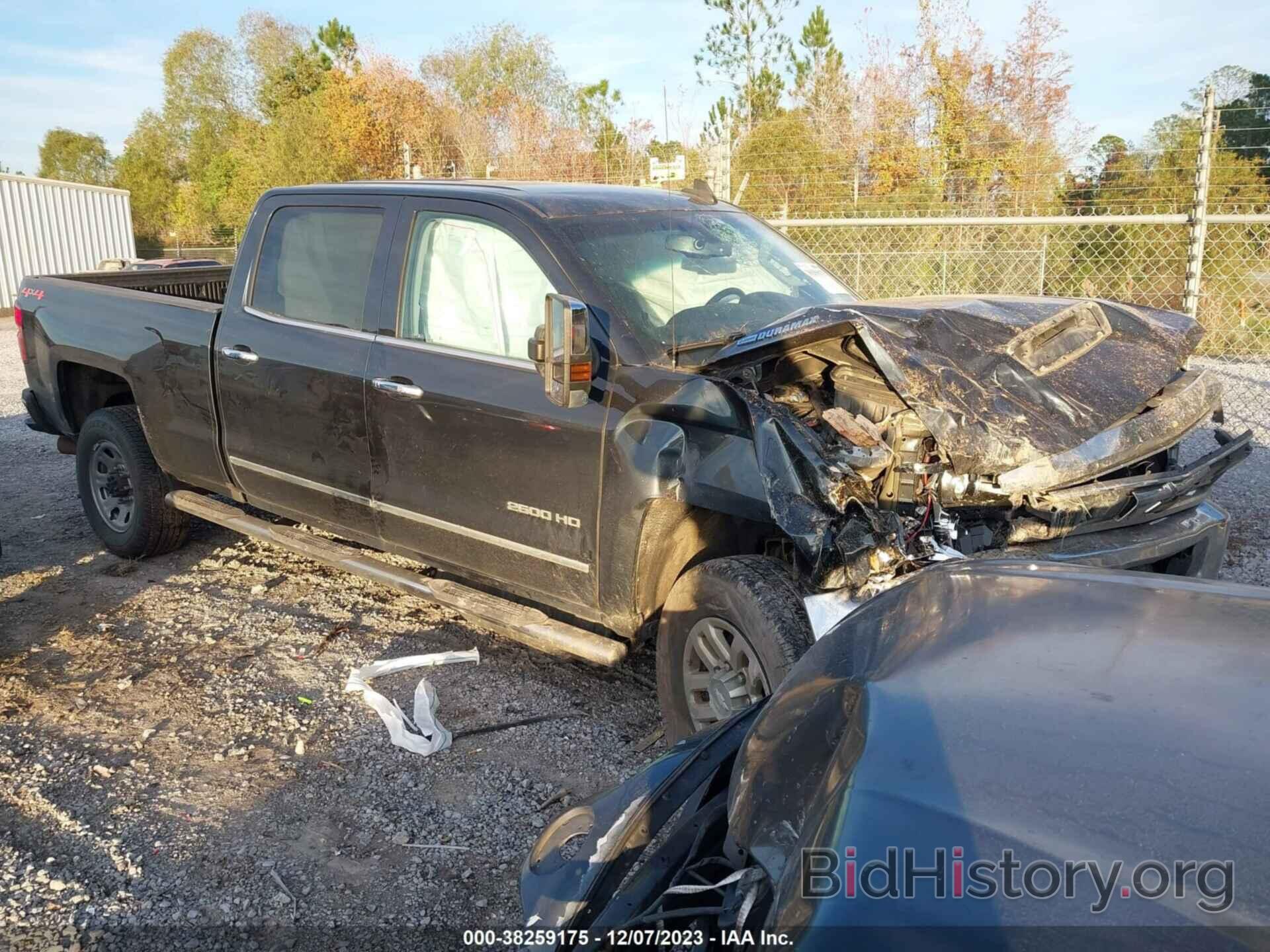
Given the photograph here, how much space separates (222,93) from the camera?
162 ft

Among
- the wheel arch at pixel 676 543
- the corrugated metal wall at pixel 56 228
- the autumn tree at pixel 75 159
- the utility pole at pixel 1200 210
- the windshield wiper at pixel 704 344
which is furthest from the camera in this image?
the autumn tree at pixel 75 159

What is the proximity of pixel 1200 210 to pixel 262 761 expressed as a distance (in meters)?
→ 7.96

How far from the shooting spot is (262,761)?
372 centimetres

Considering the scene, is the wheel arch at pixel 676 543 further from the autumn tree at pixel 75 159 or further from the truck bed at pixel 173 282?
the autumn tree at pixel 75 159

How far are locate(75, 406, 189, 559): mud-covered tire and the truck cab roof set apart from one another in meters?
1.75

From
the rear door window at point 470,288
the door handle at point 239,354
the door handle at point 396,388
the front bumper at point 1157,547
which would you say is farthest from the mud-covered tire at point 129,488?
the front bumper at point 1157,547

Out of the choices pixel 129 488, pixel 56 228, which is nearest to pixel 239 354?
pixel 129 488

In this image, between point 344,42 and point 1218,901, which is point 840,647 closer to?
point 1218,901

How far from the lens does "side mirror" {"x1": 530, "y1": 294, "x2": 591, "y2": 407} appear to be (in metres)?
3.33

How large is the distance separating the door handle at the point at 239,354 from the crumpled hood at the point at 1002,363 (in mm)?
2382

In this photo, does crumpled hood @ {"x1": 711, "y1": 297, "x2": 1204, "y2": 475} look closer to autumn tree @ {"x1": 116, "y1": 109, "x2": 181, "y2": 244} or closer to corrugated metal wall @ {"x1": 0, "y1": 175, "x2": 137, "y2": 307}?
corrugated metal wall @ {"x1": 0, "y1": 175, "x2": 137, "y2": 307}

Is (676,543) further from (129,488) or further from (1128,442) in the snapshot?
(129,488)

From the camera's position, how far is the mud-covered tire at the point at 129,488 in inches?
223

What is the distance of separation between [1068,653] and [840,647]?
1.30ft
